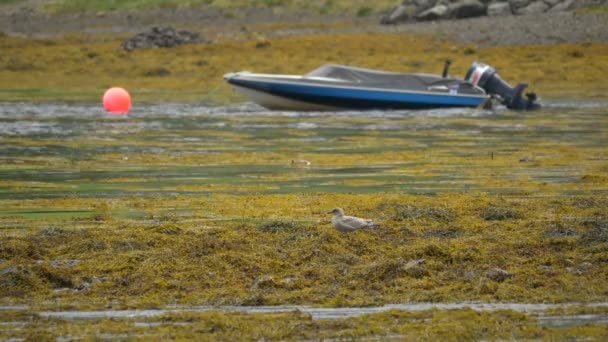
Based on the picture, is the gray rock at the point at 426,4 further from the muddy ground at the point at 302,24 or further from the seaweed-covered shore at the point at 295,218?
the seaweed-covered shore at the point at 295,218

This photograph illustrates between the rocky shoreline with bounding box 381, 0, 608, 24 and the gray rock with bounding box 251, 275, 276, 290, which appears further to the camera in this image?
the rocky shoreline with bounding box 381, 0, 608, 24

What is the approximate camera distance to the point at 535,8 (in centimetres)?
5231

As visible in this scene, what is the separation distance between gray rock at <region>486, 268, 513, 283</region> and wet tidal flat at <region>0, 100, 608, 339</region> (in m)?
0.02

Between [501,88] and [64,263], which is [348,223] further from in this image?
[501,88]

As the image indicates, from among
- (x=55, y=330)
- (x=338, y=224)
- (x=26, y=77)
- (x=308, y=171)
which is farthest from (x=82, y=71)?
(x=55, y=330)

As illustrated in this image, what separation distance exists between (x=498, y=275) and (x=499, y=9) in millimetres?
44731

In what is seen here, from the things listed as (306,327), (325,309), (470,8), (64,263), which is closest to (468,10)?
(470,8)

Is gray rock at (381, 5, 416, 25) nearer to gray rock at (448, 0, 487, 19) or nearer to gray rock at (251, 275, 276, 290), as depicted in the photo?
gray rock at (448, 0, 487, 19)

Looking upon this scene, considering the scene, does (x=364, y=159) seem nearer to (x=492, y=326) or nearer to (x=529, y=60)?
(x=492, y=326)

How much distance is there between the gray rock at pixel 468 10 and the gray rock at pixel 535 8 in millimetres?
2259

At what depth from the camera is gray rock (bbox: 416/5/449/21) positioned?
5494 centimetres

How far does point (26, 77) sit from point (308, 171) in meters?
27.8

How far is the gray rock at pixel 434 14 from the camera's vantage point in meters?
54.9

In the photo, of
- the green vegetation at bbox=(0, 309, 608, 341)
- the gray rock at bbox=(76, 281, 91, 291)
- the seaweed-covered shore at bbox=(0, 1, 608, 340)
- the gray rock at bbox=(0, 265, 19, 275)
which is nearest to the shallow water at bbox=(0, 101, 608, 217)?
the seaweed-covered shore at bbox=(0, 1, 608, 340)
